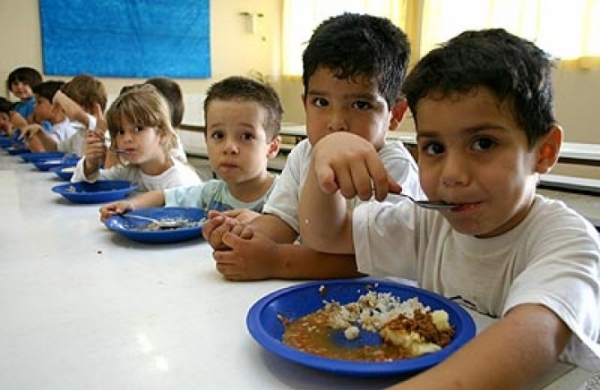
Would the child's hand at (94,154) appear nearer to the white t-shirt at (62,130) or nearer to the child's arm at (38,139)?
the child's arm at (38,139)

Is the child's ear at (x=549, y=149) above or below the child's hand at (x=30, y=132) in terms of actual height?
above

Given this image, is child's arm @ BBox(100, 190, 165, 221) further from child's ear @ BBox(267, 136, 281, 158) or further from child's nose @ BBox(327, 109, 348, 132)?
child's nose @ BBox(327, 109, 348, 132)

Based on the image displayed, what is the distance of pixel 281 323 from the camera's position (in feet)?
2.17

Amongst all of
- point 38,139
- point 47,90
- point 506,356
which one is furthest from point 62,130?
point 506,356

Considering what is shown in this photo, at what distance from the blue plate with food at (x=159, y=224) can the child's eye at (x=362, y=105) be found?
40cm

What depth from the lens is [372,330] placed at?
638 mm

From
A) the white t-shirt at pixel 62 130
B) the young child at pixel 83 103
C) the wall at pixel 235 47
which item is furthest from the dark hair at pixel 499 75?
the wall at pixel 235 47

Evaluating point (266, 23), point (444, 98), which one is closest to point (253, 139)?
point (444, 98)

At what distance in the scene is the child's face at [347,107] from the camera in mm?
1003

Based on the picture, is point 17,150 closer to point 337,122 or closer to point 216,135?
point 216,135

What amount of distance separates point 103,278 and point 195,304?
0.68 ft

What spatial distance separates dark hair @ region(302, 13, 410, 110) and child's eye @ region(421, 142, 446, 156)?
1.16 ft

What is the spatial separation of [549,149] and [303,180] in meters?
0.43

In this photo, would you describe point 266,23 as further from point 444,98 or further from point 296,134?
point 444,98
